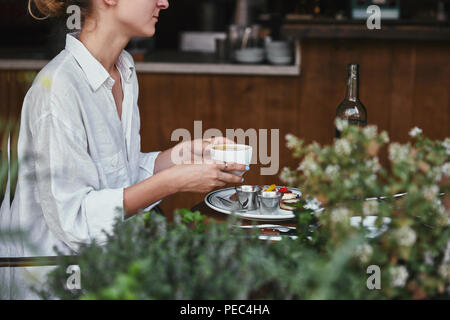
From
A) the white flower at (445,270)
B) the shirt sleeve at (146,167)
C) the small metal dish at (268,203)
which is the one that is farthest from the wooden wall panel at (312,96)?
the white flower at (445,270)

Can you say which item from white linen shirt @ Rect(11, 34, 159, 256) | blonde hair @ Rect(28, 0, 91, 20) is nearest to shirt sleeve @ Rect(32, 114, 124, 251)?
white linen shirt @ Rect(11, 34, 159, 256)

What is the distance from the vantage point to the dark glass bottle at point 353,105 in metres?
1.57

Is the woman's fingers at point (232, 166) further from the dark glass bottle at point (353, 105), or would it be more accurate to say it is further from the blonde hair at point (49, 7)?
the blonde hair at point (49, 7)

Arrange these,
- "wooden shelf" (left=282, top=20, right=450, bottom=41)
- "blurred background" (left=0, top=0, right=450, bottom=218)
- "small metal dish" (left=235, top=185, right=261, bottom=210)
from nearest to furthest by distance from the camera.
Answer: "small metal dish" (left=235, top=185, right=261, bottom=210) → "wooden shelf" (left=282, top=20, right=450, bottom=41) → "blurred background" (left=0, top=0, right=450, bottom=218)

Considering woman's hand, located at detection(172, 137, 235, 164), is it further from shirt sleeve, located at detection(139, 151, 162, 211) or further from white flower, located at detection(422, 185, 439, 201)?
white flower, located at detection(422, 185, 439, 201)

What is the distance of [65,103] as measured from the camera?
1327 mm

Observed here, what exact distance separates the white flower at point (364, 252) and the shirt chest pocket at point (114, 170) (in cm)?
88

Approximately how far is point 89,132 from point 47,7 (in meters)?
0.46

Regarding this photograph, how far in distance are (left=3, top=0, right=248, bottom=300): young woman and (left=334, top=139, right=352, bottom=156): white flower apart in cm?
57

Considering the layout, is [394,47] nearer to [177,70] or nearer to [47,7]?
[177,70]

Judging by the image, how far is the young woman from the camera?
1266mm

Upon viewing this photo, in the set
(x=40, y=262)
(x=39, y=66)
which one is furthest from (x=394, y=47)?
(x=40, y=262)

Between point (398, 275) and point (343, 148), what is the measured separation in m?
0.18

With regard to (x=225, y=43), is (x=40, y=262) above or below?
below
